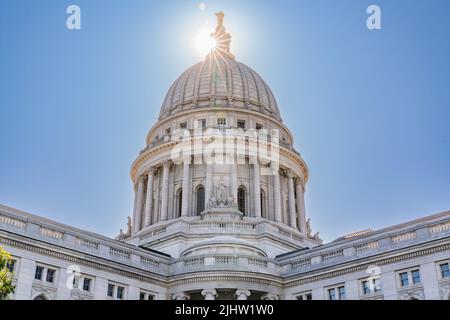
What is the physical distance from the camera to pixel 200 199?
72375 millimetres

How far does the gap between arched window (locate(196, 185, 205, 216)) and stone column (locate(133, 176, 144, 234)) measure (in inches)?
363

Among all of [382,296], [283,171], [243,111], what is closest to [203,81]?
[243,111]

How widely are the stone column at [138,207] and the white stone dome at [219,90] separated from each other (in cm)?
1063

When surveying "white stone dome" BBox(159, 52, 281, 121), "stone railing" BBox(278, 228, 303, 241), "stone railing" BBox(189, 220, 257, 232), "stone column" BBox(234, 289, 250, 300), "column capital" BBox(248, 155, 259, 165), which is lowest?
"stone column" BBox(234, 289, 250, 300)

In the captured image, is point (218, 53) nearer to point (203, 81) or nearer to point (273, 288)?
point (203, 81)

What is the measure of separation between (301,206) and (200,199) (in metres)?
15.0

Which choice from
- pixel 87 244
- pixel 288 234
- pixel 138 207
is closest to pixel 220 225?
pixel 288 234

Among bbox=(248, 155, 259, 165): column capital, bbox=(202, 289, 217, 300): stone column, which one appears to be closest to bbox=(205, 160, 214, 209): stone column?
bbox=(248, 155, 259, 165): column capital

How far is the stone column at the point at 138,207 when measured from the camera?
7626 cm

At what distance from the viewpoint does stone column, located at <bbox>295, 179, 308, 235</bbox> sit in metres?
77.2

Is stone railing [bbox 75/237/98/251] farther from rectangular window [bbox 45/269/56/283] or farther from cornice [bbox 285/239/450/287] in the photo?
cornice [bbox 285/239/450/287]

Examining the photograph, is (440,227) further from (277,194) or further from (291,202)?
(291,202)

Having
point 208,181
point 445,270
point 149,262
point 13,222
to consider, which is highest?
point 208,181
